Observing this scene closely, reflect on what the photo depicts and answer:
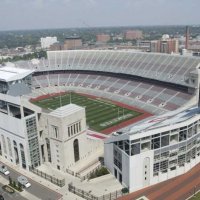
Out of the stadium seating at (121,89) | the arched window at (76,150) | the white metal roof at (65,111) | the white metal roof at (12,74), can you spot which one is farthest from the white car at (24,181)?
the stadium seating at (121,89)

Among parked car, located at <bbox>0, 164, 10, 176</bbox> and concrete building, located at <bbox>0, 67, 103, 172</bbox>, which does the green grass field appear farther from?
parked car, located at <bbox>0, 164, 10, 176</bbox>


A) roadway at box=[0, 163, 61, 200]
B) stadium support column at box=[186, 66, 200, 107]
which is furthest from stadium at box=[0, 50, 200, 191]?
roadway at box=[0, 163, 61, 200]

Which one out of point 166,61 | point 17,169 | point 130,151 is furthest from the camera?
point 166,61

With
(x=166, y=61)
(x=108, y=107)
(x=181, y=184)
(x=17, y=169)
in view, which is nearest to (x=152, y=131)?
(x=181, y=184)

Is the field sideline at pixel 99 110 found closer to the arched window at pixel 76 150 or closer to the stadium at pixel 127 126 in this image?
the stadium at pixel 127 126

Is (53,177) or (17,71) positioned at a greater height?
(17,71)

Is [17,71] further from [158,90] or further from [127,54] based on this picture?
[127,54]

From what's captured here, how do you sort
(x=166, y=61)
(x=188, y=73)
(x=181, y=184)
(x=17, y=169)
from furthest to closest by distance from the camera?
(x=166, y=61) → (x=188, y=73) → (x=17, y=169) → (x=181, y=184)

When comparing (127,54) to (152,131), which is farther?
(127,54)
